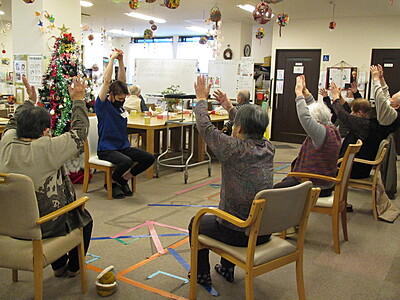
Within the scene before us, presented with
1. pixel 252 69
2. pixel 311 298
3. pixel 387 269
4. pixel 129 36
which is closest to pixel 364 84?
pixel 252 69

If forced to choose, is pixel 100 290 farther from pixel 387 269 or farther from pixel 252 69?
pixel 252 69

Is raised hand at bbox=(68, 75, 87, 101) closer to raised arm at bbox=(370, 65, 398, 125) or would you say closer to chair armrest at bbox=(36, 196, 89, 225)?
chair armrest at bbox=(36, 196, 89, 225)

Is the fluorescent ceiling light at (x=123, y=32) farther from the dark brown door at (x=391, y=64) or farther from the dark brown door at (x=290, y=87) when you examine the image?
the dark brown door at (x=391, y=64)

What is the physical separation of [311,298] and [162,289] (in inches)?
35.7

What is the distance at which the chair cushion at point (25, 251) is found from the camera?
1999 millimetres

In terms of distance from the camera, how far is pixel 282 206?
202 cm

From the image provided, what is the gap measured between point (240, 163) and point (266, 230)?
0.37 metres

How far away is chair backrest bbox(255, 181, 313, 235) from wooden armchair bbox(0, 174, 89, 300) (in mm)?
1018

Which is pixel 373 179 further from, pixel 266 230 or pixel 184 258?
pixel 266 230

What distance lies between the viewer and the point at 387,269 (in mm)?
2918

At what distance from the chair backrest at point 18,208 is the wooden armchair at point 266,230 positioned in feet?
2.76

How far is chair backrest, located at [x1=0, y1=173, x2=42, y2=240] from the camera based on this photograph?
1884 mm

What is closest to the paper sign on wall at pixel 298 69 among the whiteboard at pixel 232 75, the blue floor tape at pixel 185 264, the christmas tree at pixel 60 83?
the whiteboard at pixel 232 75

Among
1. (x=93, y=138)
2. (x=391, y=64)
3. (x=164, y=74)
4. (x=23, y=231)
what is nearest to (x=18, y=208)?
(x=23, y=231)
